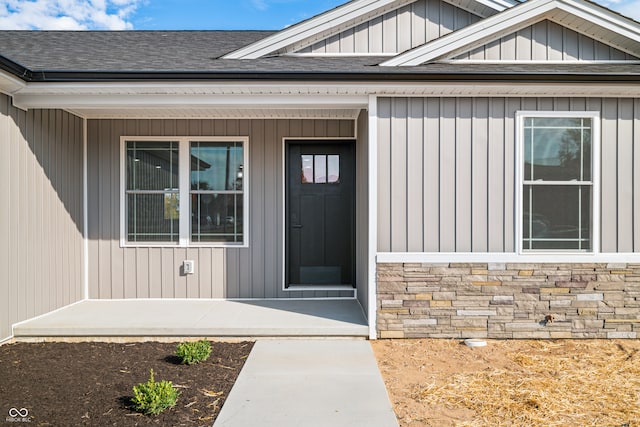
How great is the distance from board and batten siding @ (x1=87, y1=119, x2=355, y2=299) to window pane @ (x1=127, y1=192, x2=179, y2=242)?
16 cm

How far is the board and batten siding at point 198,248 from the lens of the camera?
5.64 meters

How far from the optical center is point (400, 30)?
5.33 metres

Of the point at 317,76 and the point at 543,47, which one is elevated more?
the point at 543,47

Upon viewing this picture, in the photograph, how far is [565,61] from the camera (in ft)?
15.3

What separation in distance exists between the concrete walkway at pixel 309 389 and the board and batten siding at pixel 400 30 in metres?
3.65

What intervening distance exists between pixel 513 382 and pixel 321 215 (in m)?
3.30

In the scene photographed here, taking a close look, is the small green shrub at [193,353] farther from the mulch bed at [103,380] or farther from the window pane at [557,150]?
the window pane at [557,150]

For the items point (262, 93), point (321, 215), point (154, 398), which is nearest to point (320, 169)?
point (321, 215)

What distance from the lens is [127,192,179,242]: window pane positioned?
5688 mm

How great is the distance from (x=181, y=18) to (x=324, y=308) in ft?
35.0

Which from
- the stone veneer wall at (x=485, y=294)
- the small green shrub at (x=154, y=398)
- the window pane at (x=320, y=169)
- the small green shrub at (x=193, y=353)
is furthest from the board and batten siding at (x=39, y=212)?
the stone veneer wall at (x=485, y=294)

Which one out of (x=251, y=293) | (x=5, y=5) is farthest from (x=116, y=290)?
(x=5, y=5)

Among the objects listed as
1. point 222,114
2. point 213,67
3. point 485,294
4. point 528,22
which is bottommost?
point 485,294

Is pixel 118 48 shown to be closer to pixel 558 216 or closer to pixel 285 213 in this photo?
pixel 285 213
